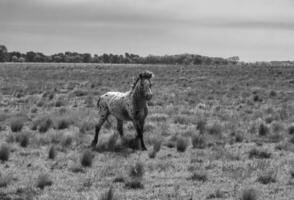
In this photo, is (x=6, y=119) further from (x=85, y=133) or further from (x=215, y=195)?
(x=215, y=195)

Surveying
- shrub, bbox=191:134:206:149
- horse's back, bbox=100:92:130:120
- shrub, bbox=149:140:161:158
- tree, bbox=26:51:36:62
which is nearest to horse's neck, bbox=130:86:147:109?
horse's back, bbox=100:92:130:120

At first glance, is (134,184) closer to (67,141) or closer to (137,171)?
(137,171)

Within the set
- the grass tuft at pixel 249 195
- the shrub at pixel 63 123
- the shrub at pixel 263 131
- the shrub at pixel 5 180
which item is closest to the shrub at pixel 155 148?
the shrub at pixel 5 180

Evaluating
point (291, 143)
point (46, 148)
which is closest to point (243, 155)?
point (291, 143)

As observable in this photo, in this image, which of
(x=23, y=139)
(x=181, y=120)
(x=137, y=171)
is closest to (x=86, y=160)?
(x=137, y=171)

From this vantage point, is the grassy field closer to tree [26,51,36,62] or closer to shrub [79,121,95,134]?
shrub [79,121,95,134]

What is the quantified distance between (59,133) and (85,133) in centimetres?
85

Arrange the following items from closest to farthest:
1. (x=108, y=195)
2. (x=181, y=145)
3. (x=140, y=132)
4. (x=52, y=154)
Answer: (x=108, y=195), (x=52, y=154), (x=181, y=145), (x=140, y=132)

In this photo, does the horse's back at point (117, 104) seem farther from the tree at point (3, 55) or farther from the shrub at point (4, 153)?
the tree at point (3, 55)

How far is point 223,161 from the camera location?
11.7m

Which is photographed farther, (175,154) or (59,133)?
(59,133)

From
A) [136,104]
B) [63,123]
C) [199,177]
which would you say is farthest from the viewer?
[63,123]

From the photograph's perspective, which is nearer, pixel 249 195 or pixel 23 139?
pixel 249 195

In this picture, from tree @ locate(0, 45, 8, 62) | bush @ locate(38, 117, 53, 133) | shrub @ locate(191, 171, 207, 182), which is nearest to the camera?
shrub @ locate(191, 171, 207, 182)
